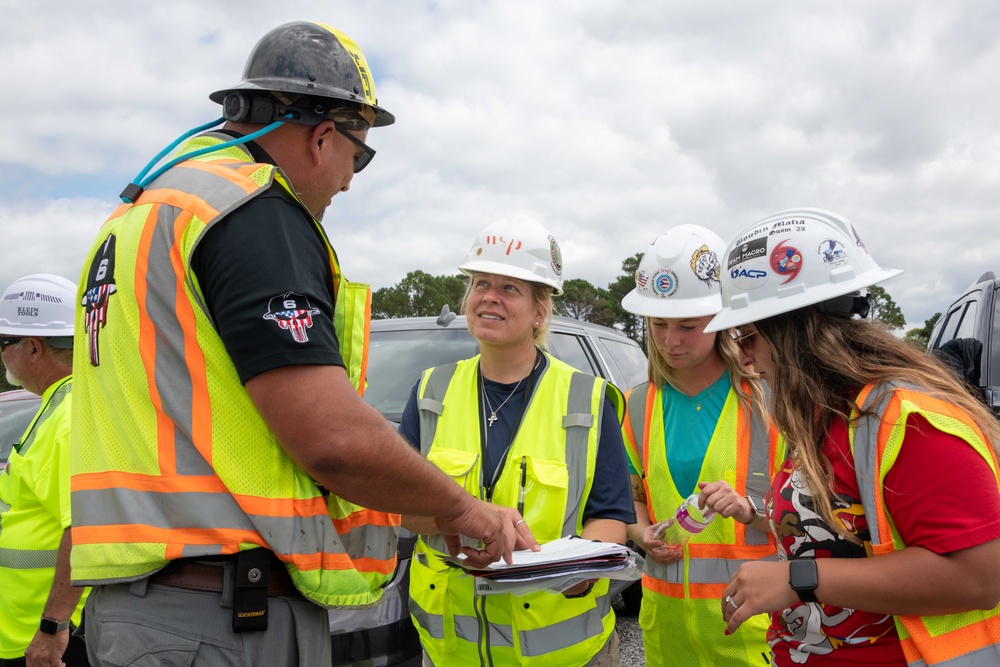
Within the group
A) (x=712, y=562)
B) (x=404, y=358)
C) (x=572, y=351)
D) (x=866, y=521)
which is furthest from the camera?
(x=572, y=351)

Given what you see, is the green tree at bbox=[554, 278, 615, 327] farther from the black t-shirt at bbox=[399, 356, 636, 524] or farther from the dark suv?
the black t-shirt at bbox=[399, 356, 636, 524]

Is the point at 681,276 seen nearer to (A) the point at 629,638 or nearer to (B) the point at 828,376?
(B) the point at 828,376

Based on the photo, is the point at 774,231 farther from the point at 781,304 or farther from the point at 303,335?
the point at 303,335

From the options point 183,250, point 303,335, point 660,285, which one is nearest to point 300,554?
point 303,335

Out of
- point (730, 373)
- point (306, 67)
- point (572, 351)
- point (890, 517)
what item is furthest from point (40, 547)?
point (572, 351)

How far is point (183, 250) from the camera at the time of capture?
1690mm

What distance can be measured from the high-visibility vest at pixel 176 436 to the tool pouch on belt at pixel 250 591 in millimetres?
33

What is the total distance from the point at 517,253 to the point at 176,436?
177 cm

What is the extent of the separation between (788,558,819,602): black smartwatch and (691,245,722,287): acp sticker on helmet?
5.63 ft

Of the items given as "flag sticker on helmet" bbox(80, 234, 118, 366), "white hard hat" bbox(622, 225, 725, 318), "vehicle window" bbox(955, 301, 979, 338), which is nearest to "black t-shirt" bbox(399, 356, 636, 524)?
"white hard hat" bbox(622, 225, 725, 318)

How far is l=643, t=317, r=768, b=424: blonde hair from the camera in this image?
3.21 m

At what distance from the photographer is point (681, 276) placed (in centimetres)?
341

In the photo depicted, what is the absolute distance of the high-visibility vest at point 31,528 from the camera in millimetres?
2990

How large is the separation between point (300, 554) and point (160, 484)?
0.34 meters
